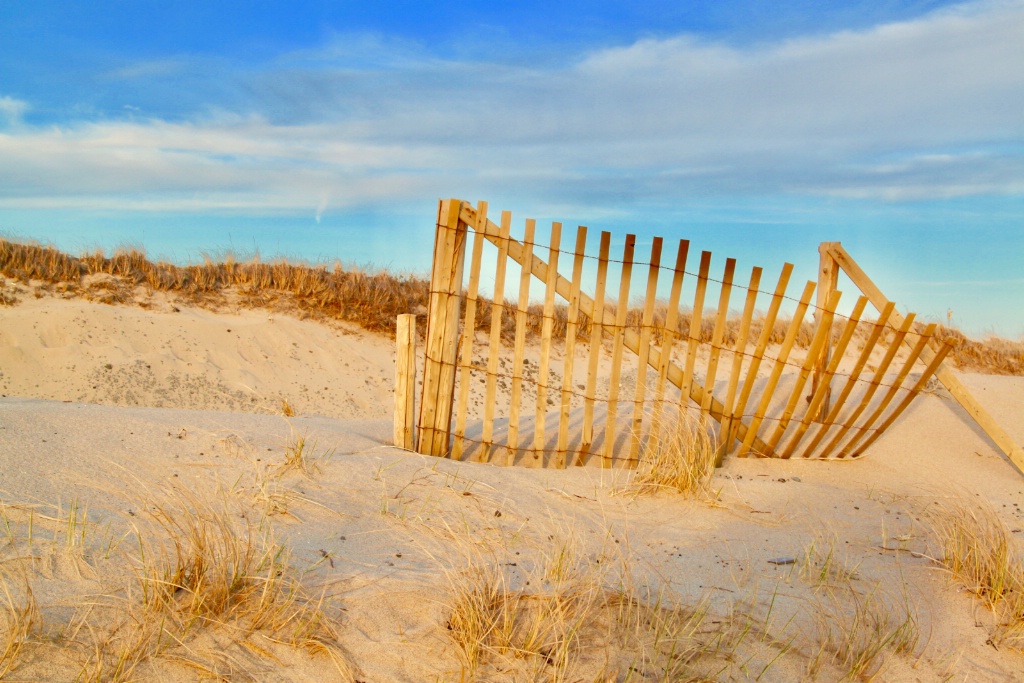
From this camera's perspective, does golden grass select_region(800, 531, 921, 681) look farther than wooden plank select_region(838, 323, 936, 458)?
No

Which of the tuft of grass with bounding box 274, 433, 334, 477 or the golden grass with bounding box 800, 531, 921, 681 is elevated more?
Result: the tuft of grass with bounding box 274, 433, 334, 477

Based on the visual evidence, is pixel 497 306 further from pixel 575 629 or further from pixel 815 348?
pixel 575 629

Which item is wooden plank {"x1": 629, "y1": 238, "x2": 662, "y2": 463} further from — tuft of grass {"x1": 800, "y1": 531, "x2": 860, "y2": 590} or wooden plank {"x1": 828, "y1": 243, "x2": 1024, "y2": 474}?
wooden plank {"x1": 828, "y1": 243, "x2": 1024, "y2": 474}

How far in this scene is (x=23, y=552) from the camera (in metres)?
3.07

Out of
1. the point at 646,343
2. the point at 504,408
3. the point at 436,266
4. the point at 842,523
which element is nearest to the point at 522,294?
the point at 436,266

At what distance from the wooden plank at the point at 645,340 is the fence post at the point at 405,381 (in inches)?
63.0

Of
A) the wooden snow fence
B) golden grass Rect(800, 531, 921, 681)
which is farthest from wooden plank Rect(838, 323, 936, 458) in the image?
golden grass Rect(800, 531, 921, 681)

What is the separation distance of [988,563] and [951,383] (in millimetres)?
3108

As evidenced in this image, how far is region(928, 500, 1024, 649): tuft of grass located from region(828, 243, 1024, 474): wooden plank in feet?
8.09

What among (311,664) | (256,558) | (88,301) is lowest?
(311,664)

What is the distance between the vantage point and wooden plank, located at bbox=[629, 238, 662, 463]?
5340mm

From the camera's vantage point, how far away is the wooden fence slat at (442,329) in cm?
527

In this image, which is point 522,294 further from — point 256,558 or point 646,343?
point 256,558

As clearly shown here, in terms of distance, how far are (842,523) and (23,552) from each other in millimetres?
4335
